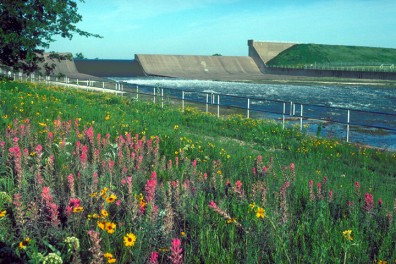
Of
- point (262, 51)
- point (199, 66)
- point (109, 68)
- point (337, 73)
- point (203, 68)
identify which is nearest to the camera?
point (337, 73)

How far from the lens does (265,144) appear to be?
1255 centimetres

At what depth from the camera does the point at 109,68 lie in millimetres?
85438

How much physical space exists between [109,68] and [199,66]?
18.2m

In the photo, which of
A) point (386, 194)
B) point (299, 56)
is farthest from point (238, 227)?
point (299, 56)

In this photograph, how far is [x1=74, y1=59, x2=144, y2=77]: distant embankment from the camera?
83.2 metres

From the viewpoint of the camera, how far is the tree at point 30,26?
20156mm

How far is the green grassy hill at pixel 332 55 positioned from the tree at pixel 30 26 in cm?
8584

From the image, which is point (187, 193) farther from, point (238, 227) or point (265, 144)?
point (265, 144)

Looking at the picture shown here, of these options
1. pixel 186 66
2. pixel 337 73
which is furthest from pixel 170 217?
pixel 186 66

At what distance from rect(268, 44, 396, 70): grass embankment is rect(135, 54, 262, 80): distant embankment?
7.96 m

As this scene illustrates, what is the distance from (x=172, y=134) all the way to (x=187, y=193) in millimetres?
5257

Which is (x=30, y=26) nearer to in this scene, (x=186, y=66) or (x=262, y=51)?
(x=186, y=66)

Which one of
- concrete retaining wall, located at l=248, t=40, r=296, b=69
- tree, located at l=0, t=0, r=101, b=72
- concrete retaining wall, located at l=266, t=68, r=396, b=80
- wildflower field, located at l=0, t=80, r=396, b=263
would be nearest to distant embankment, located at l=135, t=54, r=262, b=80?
concrete retaining wall, located at l=248, t=40, r=296, b=69

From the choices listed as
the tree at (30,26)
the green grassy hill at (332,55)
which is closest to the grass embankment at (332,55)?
the green grassy hill at (332,55)
